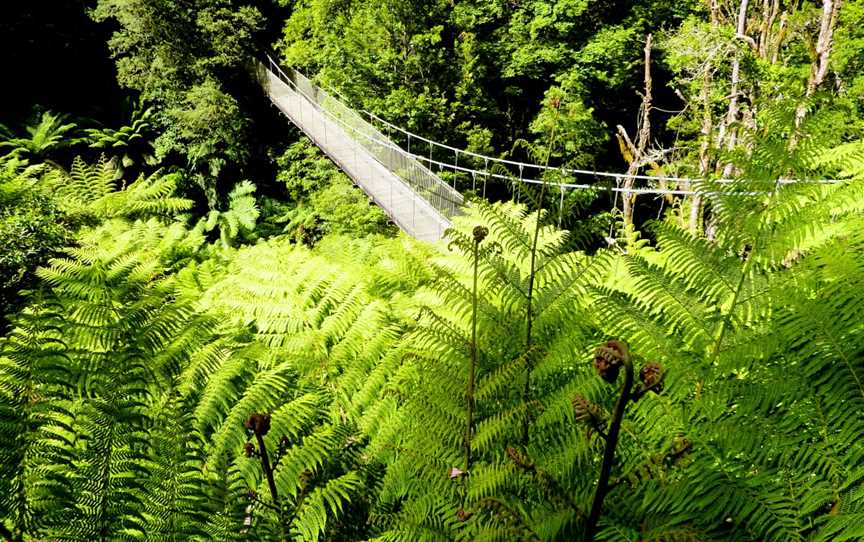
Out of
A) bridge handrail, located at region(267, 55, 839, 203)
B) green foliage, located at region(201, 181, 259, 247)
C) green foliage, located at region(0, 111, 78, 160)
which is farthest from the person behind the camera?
green foliage, located at region(201, 181, 259, 247)

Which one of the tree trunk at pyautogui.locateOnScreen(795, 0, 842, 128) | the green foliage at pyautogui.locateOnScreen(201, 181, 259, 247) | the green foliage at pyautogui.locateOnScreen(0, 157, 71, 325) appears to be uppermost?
the tree trunk at pyautogui.locateOnScreen(795, 0, 842, 128)

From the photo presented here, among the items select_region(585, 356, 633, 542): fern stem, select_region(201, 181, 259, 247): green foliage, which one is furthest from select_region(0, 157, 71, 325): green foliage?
select_region(585, 356, 633, 542): fern stem

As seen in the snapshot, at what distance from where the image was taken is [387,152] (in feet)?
28.9

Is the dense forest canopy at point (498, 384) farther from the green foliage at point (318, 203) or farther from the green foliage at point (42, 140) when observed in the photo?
the green foliage at point (42, 140)

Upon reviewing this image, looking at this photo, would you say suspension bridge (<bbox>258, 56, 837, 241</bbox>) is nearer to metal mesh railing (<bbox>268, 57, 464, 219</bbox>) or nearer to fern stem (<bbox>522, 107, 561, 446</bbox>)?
metal mesh railing (<bbox>268, 57, 464, 219</bbox>)

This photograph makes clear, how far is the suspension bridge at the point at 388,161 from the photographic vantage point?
7.23 meters

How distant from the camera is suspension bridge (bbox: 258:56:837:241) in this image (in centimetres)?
723

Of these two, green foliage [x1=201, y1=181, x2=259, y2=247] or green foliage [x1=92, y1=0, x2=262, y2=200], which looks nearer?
green foliage [x1=201, y1=181, x2=259, y2=247]

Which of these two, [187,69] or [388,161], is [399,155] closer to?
[388,161]

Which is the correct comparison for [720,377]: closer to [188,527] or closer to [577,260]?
[577,260]

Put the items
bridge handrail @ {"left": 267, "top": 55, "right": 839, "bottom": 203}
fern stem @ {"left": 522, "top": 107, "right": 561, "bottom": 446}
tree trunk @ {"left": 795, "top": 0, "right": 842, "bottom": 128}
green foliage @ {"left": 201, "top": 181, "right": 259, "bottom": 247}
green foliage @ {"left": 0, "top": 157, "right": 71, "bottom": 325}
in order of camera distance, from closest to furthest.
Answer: fern stem @ {"left": 522, "top": 107, "right": 561, "bottom": 446} → green foliage @ {"left": 0, "top": 157, "right": 71, "bottom": 325} → tree trunk @ {"left": 795, "top": 0, "right": 842, "bottom": 128} → bridge handrail @ {"left": 267, "top": 55, "right": 839, "bottom": 203} → green foliage @ {"left": 201, "top": 181, "right": 259, "bottom": 247}

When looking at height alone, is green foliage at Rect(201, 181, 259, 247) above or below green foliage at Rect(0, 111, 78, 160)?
below

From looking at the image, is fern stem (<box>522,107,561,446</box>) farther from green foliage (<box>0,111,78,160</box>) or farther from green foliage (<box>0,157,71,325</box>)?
green foliage (<box>0,111,78,160</box>)

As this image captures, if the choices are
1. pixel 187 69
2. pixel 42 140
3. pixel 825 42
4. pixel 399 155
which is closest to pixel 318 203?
pixel 399 155
